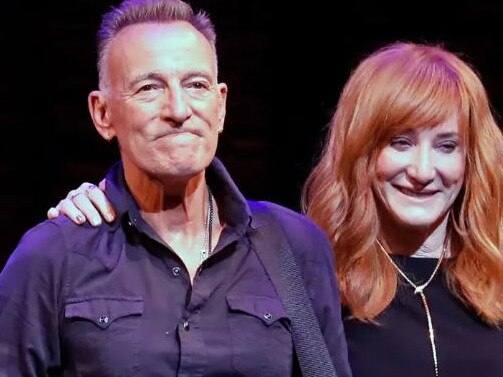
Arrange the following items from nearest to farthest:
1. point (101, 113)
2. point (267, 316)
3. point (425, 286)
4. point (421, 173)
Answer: point (267, 316) → point (101, 113) → point (421, 173) → point (425, 286)

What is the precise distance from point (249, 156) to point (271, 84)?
0.95 feet

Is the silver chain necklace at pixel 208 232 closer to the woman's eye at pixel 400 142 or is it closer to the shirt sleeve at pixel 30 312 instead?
the shirt sleeve at pixel 30 312

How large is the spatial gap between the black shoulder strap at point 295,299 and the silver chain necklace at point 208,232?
0.10 m

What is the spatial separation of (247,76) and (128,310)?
1977 mm

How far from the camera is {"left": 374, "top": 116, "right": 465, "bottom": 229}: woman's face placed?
8.86 ft

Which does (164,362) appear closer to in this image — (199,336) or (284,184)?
(199,336)

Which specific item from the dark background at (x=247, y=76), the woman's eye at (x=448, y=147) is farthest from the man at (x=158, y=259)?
the dark background at (x=247, y=76)

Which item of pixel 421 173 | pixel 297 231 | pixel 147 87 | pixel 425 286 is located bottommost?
pixel 425 286

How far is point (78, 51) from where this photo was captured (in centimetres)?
383

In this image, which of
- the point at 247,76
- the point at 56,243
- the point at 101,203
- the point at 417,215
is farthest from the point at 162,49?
the point at 247,76

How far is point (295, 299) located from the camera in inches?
91.7

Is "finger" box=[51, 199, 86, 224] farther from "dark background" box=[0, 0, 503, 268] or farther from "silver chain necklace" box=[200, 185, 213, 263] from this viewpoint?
"dark background" box=[0, 0, 503, 268]

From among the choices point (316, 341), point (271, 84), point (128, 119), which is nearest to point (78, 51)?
point (271, 84)

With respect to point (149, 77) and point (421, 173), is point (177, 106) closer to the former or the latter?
point (149, 77)
